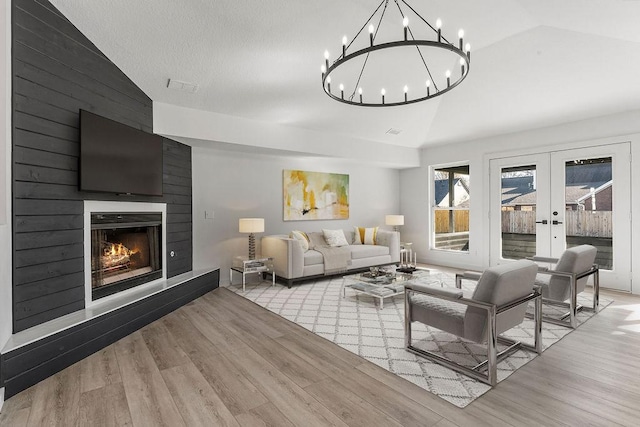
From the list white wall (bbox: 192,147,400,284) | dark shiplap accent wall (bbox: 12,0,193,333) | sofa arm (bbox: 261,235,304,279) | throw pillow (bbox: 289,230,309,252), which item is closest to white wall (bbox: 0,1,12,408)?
dark shiplap accent wall (bbox: 12,0,193,333)

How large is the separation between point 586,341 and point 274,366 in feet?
9.40

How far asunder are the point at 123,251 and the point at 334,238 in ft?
11.6

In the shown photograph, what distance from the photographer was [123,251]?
3.71m

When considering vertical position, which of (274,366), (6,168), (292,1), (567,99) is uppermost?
(292,1)

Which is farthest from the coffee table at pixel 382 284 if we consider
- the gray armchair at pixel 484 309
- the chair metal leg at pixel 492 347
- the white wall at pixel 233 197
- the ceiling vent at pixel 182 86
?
the ceiling vent at pixel 182 86

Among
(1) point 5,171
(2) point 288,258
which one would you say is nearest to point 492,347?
(2) point 288,258

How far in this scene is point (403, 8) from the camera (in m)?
3.21

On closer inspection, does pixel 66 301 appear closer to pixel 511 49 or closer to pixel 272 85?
pixel 272 85

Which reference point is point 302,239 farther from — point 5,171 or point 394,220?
point 5,171

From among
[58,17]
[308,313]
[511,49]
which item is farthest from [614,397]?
[58,17]

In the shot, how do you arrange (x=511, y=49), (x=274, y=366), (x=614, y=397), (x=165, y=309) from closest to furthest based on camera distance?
(x=614, y=397), (x=274, y=366), (x=165, y=309), (x=511, y=49)

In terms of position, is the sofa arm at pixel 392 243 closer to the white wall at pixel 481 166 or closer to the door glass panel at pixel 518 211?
the white wall at pixel 481 166

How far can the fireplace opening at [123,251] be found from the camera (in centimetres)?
322

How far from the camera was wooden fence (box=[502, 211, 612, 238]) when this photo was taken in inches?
197
